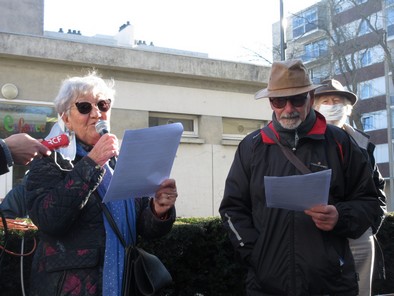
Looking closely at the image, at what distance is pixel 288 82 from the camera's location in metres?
3.38

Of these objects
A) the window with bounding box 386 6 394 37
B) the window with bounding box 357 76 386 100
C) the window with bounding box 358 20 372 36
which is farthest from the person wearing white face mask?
the window with bounding box 357 76 386 100

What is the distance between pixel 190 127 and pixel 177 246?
28.9ft

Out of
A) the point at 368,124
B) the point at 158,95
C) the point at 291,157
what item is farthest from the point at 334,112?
the point at 368,124

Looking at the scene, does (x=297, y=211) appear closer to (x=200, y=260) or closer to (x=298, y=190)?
(x=298, y=190)

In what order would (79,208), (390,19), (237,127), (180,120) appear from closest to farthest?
(79,208), (180,120), (237,127), (390,19)

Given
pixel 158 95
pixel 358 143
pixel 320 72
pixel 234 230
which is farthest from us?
pixel 320 72

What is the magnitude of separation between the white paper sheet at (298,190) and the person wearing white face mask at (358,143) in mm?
737

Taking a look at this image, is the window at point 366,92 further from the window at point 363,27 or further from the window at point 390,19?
the window at point 363,27

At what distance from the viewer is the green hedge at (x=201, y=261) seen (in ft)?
15.4

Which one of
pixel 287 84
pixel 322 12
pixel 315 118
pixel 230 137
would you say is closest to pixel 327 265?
pixel 315 118

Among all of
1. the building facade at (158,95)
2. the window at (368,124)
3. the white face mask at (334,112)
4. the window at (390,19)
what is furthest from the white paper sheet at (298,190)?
the window at (368,124)

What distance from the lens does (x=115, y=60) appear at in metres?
12.0

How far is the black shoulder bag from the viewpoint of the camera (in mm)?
2824

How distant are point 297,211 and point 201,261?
2.06 metres
